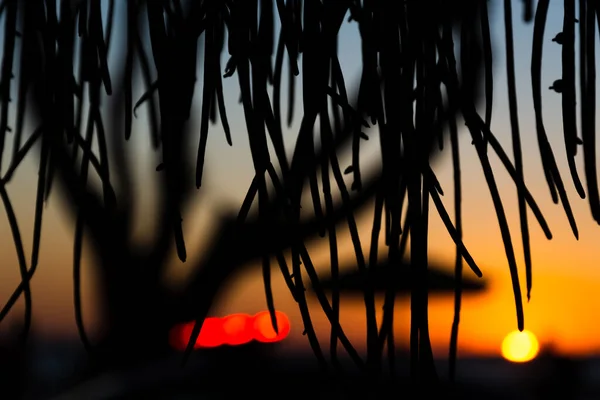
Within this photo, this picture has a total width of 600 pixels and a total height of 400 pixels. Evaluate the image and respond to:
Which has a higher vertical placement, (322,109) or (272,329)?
(322,109)

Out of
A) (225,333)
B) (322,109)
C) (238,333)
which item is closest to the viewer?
(322,109)

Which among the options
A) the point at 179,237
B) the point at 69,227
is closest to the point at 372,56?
the point at 179,237

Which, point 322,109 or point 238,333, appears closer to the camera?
point 322,109

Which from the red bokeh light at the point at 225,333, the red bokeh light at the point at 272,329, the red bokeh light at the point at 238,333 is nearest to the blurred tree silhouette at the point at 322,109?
the red bokeh light at the point at 272,329

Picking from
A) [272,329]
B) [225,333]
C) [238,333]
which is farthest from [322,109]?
[238,333]

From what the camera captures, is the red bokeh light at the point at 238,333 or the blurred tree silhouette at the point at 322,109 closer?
the blurred tree silhouette at the point at 322,109

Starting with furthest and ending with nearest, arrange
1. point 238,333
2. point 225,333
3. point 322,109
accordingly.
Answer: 1. point 238,333
2. point 225,333
3. point 322,109

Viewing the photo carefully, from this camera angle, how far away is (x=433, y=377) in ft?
1.47

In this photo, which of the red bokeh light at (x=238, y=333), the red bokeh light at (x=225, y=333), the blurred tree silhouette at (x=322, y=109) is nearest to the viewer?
the blurred tree silhouette at (x=322, y=109)

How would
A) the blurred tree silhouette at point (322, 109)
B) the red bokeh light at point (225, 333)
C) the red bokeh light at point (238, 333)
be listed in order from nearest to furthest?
the blurred tree silhouette at point (322, 109) < the red bokeh light at point (225, 333) < the red bokeh light at point (238, 333)

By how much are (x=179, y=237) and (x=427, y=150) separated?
17cm

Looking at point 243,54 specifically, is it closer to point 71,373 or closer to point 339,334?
point 339,334

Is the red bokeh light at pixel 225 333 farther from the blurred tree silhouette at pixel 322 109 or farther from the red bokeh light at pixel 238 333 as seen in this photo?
the blurred tree silhouette at pixel 322 109

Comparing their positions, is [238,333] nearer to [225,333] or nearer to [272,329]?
[225,333]
